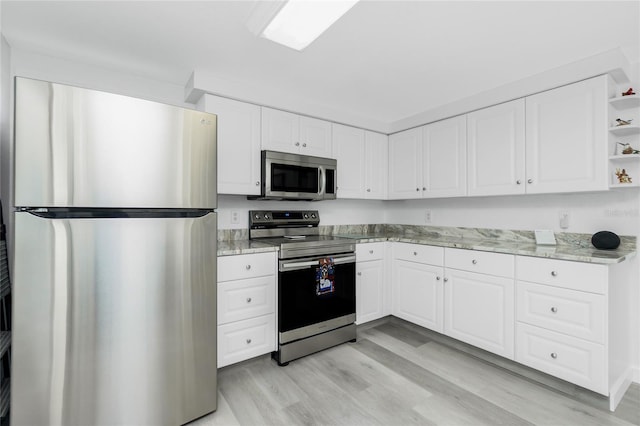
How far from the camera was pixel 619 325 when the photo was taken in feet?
6.40

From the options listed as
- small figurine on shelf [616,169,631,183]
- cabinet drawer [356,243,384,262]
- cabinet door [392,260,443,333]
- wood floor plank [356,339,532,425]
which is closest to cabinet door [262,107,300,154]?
cabinet drawer [356,243,384,262]

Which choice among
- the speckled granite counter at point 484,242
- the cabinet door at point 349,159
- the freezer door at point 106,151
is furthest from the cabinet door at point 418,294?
the freezer door at point 106,151

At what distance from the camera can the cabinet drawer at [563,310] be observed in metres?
1.80

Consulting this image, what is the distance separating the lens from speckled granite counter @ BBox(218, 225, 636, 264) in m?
1.97

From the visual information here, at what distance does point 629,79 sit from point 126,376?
3583mm

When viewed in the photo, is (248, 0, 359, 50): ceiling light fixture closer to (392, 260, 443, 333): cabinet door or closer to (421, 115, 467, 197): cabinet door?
(421, 115, 467, 197): cabinet door

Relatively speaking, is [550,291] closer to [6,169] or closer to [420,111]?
[420,111]

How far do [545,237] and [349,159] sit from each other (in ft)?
6.17

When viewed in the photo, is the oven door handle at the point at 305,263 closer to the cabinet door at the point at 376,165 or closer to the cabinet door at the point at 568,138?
the cabinet door at the point at 376,165

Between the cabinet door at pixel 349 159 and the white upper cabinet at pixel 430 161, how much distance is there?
431 millimetres

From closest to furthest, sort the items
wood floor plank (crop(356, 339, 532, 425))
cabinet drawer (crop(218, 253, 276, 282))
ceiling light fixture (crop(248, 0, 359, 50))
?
1. ceiling light fixture (crop(248, 0, 359, 50))
2. wood floor plank (crop(356, 339, 532, 425))
3. cabinet drawer (crop(218, 253, 276, 282))

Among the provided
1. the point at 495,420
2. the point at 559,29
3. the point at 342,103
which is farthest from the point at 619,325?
the point at 342,103

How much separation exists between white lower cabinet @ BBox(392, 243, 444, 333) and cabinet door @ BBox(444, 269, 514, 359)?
3.6 inches

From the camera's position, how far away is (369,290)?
2963mm
